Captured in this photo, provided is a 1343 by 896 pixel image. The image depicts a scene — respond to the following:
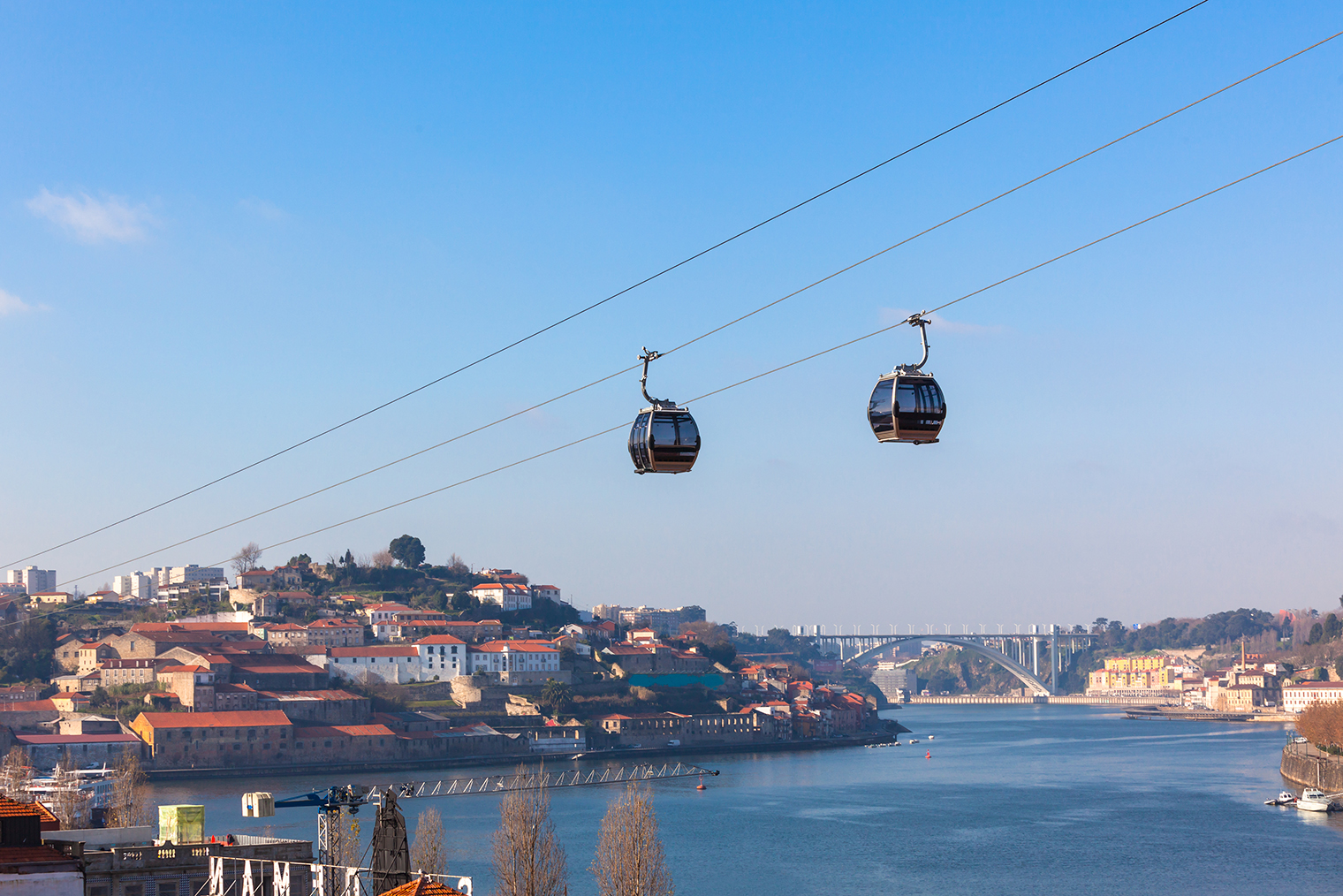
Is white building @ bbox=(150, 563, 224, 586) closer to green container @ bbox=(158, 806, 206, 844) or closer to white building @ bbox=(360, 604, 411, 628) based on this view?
white building @ bbox=(360, 604, 411, 628)

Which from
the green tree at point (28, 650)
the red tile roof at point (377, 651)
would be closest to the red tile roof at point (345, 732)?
the red tile roof at point (377, 651)

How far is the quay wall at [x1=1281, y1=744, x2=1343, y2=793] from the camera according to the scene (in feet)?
114

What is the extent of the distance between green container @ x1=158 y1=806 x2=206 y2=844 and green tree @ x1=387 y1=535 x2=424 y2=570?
59.1 metres

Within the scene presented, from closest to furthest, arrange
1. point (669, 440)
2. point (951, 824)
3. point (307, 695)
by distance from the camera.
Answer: point (669, 440)
point (951, 824)
point (307, 695)

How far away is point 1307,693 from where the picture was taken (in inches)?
3024

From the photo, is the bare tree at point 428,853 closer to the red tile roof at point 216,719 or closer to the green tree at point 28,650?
the red tile roof at point 216,719

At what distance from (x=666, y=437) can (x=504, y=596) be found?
65008 mm

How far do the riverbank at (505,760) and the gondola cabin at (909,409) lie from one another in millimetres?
39057

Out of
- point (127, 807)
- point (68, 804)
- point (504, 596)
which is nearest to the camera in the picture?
point (127, 807)

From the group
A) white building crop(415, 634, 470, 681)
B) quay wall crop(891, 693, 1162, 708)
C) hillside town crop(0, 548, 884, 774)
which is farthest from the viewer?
quay wall crop(891, 693, 1162, 708)

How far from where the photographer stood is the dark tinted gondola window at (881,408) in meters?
5.02

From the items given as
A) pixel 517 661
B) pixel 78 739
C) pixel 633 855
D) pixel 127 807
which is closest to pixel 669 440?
pixel 633 855

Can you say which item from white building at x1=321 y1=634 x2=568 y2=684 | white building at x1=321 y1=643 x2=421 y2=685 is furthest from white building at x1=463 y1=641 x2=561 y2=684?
white building at x1=321 y1=643 x2=421 y2=685

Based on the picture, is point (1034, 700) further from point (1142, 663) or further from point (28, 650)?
point (28, 650)
